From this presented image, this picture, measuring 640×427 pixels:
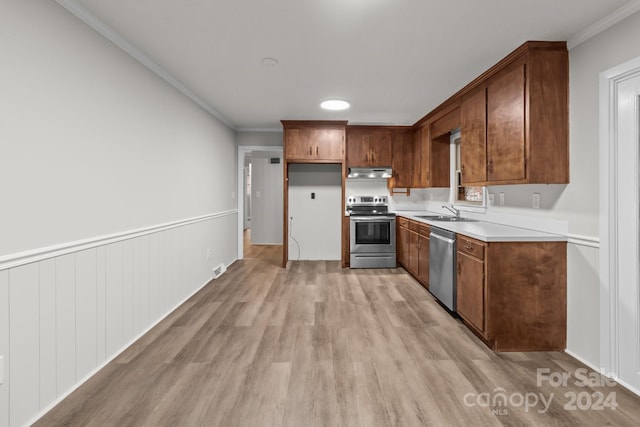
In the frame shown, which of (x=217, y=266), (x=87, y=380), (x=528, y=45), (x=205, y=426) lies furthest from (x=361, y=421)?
(x=217, y=266)

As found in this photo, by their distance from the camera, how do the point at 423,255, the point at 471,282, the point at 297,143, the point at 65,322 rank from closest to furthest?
1. the point at 65,322
2. the point at 471,282
3. the point at 423,255
4. the point at 297,143

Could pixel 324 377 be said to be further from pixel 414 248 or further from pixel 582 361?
pixel 414 248

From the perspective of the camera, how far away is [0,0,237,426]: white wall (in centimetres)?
164

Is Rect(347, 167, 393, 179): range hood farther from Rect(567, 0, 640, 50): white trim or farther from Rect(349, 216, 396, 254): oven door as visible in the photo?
Rect(567, 0, 640, 50): white trim

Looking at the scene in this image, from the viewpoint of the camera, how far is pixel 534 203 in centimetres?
286

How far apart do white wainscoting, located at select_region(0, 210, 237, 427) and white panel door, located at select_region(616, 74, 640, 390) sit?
11.5 feet

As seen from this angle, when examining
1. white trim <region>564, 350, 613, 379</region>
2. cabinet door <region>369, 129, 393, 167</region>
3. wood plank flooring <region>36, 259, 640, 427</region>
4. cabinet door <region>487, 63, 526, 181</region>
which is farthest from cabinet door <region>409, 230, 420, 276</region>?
white trim <region>564, 350, 613, 379</region>

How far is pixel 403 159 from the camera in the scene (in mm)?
5664

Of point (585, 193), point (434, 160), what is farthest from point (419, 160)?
point (585, 193)

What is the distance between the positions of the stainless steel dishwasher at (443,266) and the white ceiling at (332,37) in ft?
5.44

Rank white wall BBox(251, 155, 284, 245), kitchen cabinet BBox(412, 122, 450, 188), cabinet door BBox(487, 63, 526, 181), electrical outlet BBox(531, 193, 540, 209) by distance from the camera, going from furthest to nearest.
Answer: white wall BBox(251, 155, 284, 245) < kitchen cabinet BBox(412, 122, 450, 188) < electrical outlet BBox(531, 193, 540, 209) < cabinet door BBox(487, 63, 526, 181)

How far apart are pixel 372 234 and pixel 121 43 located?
13.3 feet

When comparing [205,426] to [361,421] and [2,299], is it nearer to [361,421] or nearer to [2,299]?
[361,421]

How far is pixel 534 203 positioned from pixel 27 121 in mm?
3652
